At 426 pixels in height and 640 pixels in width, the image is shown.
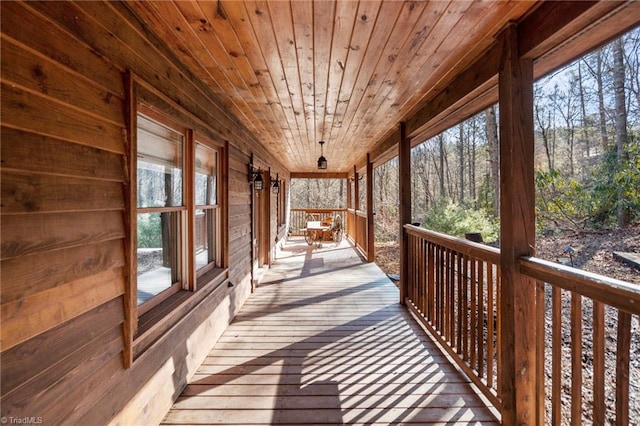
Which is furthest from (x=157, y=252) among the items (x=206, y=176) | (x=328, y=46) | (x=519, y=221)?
(x=519, y=221)

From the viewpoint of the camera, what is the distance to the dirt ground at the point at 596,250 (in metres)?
4.54

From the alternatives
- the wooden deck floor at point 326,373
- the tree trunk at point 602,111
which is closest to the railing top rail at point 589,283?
the wooden deck floor at point 326,373

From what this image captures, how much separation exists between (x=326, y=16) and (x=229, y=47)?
684 millimetres

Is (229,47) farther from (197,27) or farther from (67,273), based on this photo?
(67,273)

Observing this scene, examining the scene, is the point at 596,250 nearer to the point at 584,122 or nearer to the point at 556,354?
the point at 584,122

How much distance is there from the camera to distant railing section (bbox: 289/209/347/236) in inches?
415

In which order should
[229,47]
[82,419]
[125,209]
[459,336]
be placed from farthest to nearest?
[459,336] → [229,47] → [125,209] → [82,419]

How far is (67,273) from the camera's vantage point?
1.07 m

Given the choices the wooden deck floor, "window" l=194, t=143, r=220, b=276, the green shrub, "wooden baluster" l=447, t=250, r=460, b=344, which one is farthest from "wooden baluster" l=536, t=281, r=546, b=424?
the green shrub

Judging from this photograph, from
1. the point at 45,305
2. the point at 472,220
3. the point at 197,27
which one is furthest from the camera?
the point at 472,220

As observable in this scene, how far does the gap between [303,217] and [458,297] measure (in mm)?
9341

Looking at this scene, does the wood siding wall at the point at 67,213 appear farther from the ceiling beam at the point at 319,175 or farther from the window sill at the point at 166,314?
the ceiling beam at the point at 319,175

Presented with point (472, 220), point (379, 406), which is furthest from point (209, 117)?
point (472, 220)

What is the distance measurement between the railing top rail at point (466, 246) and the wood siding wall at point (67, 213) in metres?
2.18
